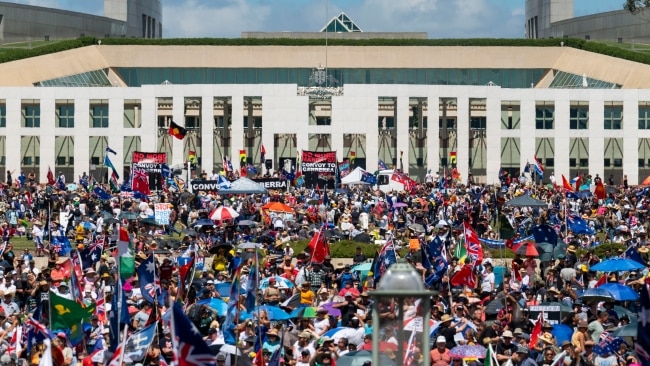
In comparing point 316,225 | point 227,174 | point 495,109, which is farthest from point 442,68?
point 316,225

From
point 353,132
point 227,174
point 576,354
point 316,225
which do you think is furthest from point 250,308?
point 353,132

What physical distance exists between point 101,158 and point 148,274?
192 feet

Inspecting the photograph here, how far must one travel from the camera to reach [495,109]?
87.7 m

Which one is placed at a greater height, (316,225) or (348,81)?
(348,81)

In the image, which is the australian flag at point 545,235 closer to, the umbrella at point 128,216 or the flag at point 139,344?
the umbrella at point 128,216

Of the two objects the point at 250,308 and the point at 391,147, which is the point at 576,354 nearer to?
the point at 250,308

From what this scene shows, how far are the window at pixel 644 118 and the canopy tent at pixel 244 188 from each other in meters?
39.0

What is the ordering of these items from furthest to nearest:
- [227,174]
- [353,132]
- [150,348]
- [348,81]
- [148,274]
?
[348,81], [353,132], [227,174], [148,274], [150,348]

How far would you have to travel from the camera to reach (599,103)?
87.2 meters

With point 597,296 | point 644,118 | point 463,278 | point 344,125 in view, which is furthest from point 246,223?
point 644,118

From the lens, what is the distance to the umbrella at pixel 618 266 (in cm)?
3133

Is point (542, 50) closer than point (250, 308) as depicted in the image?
No

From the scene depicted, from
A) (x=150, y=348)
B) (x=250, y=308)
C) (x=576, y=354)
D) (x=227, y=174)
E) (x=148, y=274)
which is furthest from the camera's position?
(x=227, y=174)

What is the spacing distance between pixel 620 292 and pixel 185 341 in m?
12.8
